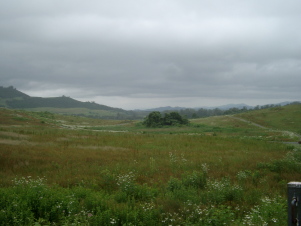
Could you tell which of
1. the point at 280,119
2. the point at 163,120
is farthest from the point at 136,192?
the point at 280,119

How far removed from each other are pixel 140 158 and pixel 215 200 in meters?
8.66

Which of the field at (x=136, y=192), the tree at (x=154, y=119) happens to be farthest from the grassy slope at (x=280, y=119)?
the field at (x=136, y=192)

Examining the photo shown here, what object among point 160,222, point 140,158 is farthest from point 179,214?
point 140,158

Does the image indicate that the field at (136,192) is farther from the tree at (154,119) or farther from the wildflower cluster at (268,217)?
the tree at (154,119)

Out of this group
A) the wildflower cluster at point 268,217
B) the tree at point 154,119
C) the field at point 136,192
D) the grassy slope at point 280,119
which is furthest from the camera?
the tree at point 154,119

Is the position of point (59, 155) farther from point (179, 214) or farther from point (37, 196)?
point (179, 214)

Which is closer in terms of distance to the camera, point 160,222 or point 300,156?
point 160,222

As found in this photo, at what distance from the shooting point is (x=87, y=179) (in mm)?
10086

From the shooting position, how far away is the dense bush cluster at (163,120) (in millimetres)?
62781

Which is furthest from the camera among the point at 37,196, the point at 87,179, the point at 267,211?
the point at 87,179

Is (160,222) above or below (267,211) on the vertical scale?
below

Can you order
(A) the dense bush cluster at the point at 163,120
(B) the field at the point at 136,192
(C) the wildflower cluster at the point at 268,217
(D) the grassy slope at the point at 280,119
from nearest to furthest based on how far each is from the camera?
1. (C) the wildflower cluster at the point at 268,217
2. (B) the field at the point at 136,192
3. (D) the grassy slope at the point at 280,119
4. (A) the dense bush cluster at the point at 163,120

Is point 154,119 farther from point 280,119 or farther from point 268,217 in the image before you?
point 268,217

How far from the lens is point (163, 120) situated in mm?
64000
